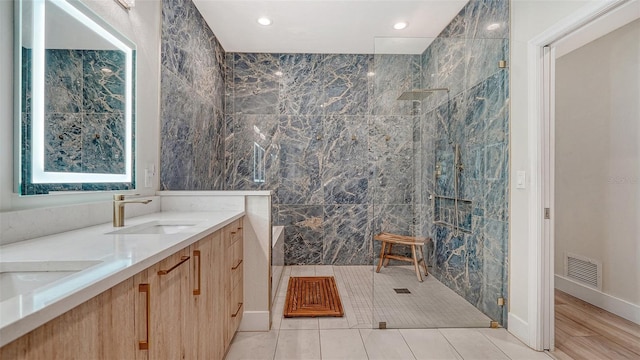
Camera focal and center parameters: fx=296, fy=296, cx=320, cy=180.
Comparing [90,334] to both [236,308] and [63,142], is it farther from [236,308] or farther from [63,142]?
[236,308]

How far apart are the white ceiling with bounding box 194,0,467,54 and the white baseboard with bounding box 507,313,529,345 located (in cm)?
216

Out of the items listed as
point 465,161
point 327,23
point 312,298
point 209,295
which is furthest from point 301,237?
point 327,23

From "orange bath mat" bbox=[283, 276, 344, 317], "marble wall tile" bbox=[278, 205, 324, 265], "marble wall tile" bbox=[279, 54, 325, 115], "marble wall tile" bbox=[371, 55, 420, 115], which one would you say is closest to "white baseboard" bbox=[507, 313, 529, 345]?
"orange bath mat" bbox=[283, 276, 344, 317]

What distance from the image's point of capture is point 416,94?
2432 mm

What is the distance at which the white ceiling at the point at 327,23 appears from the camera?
279 centimetres

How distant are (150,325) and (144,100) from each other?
160cm

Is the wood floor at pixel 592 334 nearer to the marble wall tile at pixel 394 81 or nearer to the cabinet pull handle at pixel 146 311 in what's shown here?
the marble wall tile at pixel 394 81

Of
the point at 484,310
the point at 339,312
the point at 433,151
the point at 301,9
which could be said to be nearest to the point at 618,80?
the point at 433,151

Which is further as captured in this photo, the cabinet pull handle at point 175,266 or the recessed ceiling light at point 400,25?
the recessed ceiling light at point 400,25

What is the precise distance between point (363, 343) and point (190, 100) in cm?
255

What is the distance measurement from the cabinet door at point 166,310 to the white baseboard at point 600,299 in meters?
3.19

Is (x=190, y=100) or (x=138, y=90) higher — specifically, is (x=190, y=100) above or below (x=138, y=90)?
above

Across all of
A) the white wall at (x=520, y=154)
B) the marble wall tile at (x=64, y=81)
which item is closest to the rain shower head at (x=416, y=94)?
the white wall at (x=520, y=154)

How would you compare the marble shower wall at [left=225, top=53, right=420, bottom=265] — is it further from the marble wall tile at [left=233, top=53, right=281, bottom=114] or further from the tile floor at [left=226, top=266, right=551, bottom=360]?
the tile floor at [left=226, top=266, right=551, bottom=360]
